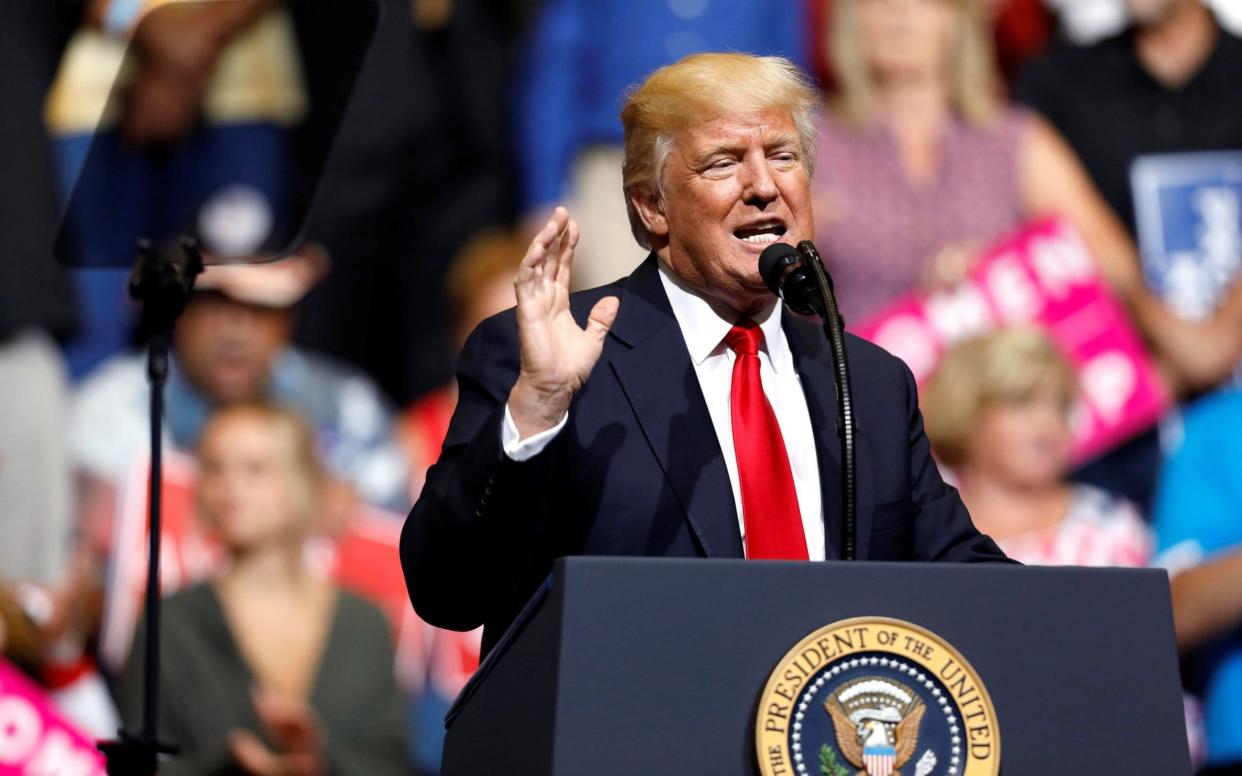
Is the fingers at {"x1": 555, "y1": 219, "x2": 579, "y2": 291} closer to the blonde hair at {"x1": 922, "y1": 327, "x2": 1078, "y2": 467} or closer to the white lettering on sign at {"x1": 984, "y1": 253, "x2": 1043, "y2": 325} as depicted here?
the blonde hair at {"x1": 922, "y1": 327, "x2": 1078, "y2": 467}

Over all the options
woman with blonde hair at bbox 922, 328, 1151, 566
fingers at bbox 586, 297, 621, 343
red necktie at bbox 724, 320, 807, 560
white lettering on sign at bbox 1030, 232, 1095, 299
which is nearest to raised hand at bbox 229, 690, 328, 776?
woman with blonde hair at bbox 922, 328, 1151, 566

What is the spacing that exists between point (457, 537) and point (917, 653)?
53cm

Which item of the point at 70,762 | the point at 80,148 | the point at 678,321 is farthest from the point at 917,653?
the point at 80,148

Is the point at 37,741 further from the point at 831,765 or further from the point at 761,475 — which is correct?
the point at 831,765

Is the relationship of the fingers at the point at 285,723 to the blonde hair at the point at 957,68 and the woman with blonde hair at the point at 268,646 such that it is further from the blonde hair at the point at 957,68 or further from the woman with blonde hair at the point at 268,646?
the blonde hair at the point at 957,68

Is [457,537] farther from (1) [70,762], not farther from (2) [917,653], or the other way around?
(1) [70,762]

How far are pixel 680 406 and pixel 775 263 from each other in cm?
21

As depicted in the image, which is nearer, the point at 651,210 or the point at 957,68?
the point at 651,210

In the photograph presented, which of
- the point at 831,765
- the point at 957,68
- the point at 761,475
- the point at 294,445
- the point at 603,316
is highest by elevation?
the point at 957,68

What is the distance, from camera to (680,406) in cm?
225

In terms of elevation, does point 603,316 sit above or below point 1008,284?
below

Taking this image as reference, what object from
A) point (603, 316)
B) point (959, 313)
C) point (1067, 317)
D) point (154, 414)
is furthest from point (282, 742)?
point (603, 316)

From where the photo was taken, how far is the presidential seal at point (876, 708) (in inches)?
68.4

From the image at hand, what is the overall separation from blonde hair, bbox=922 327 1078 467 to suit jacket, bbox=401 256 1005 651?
2608mm
